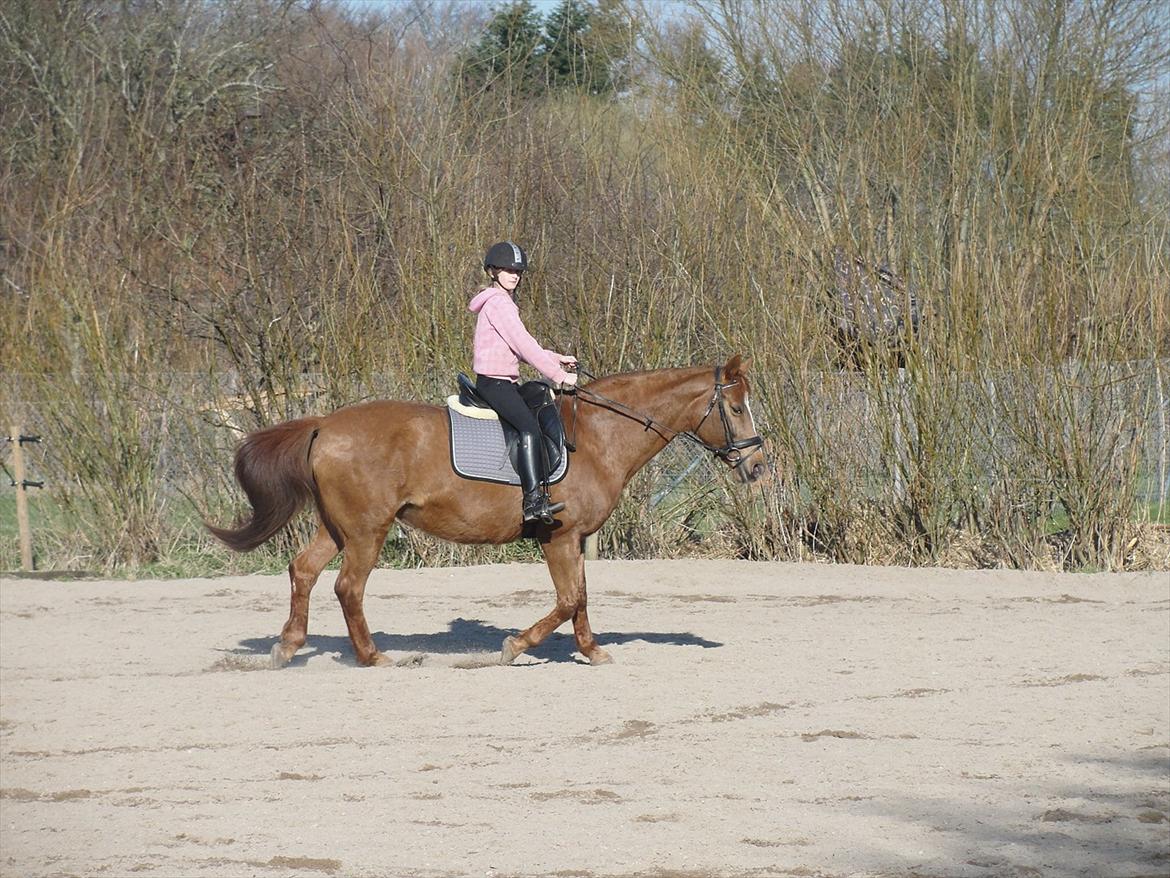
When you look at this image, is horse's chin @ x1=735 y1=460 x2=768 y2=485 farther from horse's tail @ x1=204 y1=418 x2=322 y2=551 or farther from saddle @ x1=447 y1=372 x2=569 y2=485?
horse's tail @ x1=204 y1=418 x2=322 y2=551

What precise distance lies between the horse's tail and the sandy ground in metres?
0.98

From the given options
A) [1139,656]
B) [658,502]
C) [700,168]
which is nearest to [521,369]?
[658,502]

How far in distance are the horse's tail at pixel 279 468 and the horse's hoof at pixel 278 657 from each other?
73cm

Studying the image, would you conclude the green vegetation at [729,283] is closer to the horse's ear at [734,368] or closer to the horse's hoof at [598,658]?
the horse's ear at [734,368]

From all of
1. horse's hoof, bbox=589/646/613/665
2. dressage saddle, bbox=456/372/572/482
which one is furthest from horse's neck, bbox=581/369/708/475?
horse's hoof, bbox=589/646/613/665

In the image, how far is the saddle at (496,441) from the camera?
8664 mm

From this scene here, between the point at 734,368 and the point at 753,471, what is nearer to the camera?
the point at 753,471

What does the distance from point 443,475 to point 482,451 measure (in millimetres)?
270

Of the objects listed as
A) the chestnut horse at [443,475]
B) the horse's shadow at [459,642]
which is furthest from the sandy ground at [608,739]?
the chestnut horse at [443,475]

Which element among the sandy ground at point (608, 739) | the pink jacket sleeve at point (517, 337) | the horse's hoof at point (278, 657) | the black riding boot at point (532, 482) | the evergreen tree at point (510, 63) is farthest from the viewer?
the evergreen tree at point (510, 63)

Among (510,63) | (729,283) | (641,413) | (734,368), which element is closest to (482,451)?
(641,413)

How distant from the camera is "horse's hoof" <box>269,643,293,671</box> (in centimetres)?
881

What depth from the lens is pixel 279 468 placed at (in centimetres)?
880

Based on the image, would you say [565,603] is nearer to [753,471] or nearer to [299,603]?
[753,471]
